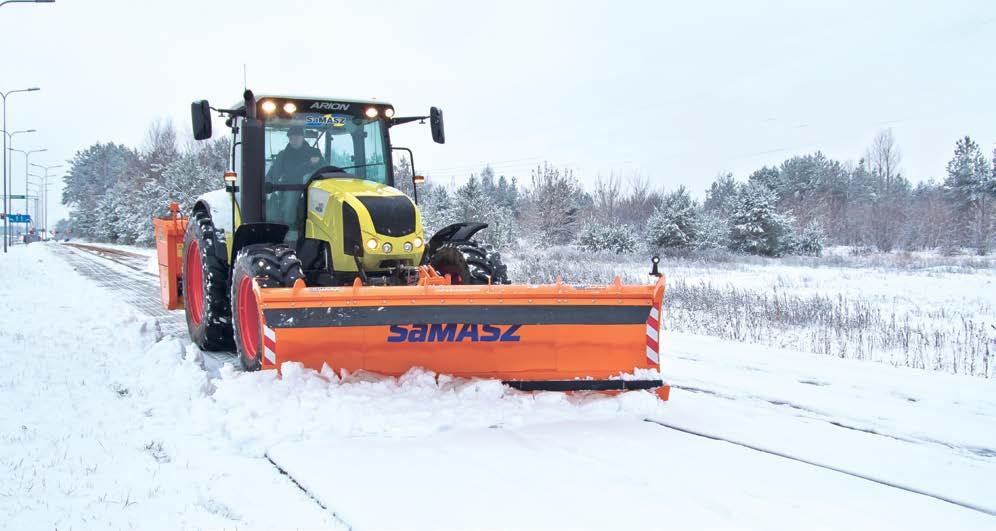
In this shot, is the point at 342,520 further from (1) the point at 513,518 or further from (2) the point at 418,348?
(2) the point at 418,348

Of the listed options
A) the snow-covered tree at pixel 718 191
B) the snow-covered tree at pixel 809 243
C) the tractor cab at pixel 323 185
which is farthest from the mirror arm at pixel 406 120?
the snow-covered tree at pixel 718 191

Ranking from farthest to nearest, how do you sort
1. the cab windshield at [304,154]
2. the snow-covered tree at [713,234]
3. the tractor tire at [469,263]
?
the snow-covered tree at [713,234] → the cab windshield at [304,154] → the tractor tire at [469,263]

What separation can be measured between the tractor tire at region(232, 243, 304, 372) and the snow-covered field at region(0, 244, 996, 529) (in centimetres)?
33

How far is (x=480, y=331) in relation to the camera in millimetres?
4840

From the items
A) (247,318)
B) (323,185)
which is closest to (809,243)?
(323,185)

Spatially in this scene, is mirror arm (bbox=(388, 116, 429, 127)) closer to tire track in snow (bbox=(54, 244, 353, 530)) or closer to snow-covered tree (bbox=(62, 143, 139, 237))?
tire track in snow (bbox=(54, 244, 353, 530))

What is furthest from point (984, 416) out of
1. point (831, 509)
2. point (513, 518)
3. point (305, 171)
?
point (305, 171)

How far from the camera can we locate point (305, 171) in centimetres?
655

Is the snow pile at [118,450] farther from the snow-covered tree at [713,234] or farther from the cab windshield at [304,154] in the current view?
the snow-covered tree at [713,234]

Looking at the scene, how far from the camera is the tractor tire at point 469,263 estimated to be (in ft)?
20.0

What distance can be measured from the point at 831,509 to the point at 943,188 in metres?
56.5

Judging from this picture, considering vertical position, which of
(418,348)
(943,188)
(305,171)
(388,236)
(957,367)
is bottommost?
(957,367)

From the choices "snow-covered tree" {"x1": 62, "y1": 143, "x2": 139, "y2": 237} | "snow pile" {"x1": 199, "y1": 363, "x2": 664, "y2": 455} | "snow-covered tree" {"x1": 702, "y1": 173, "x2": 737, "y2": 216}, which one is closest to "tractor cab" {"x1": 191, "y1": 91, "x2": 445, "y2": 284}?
"snow pile" {"x1": 199, "y1": 363, "x2": 664, "y2": 455}

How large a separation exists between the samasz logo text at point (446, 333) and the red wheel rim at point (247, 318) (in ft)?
4.32
